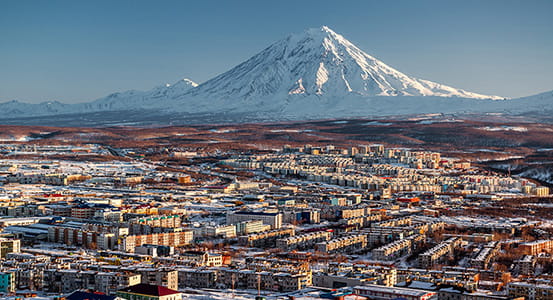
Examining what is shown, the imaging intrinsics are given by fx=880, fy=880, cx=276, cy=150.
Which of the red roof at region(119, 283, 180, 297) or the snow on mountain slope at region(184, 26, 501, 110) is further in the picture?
the snow on mountain slope at region(184, 26, 501, 110)

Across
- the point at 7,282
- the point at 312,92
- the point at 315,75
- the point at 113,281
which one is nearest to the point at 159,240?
the point at 113,281

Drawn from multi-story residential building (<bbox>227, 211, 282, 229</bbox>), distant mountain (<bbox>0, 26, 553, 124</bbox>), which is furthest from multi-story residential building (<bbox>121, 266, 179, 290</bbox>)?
distant mountain (<bbox>0, 26, 553, 124</bbox>)

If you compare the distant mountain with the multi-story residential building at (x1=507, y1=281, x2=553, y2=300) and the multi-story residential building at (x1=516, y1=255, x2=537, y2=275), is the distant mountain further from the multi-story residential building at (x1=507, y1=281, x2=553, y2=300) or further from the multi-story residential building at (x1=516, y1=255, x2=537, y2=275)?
the multi-story residential building at (x1=507, y1=281, x2=553, y2=300)

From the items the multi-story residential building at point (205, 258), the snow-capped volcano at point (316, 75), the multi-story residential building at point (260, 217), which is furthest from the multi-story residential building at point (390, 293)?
the snow-capped volcano at point (316, 75)

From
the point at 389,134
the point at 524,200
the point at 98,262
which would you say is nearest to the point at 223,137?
the point at 389,134

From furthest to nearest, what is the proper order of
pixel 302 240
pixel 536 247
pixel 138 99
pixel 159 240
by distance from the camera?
pixel 138 99 → pixel 302 240 → pixel 159 240 → pixel 536 247

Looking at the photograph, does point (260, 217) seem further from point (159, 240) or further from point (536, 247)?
point (536, 247)

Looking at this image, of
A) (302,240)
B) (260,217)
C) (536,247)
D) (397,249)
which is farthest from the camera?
(260,217)
